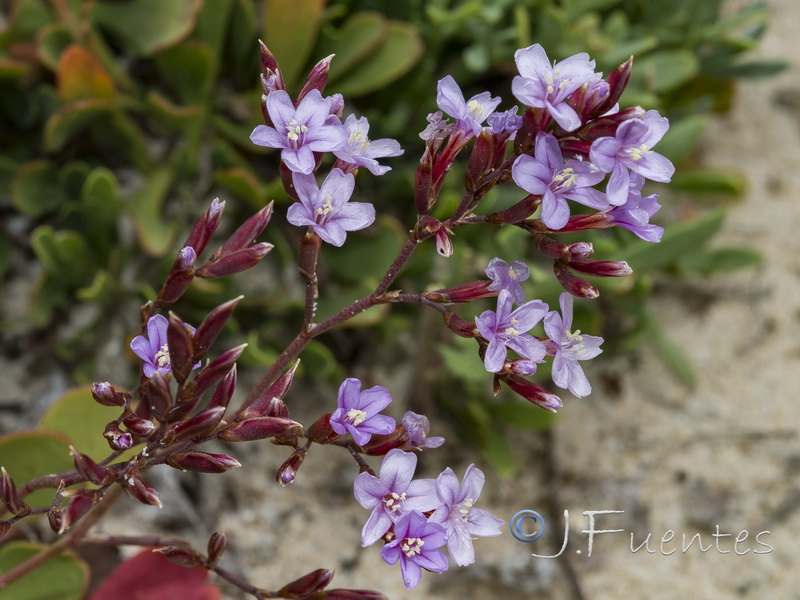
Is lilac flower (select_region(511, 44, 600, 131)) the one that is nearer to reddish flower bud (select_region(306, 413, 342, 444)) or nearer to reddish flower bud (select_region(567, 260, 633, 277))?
reddish flower bud (select_region(567, 260, 633, 277))

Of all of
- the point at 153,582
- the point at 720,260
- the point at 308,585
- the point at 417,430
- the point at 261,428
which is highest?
the point at 261,428

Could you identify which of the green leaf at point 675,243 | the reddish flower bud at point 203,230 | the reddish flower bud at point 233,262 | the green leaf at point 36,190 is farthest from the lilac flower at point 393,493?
the green leaf at point 36,190

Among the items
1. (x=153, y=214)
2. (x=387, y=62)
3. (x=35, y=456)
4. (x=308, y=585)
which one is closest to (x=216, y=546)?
(x=308, y=585)

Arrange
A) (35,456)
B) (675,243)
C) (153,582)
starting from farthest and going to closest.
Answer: (675,243) < (153,582) < (35,456)

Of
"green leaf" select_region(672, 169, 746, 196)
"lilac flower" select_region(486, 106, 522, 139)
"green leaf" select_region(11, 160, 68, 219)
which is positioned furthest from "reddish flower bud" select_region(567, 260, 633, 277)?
"green leaf" select_region(11, 160, 68, 219)

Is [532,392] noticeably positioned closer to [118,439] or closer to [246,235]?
[246,235]

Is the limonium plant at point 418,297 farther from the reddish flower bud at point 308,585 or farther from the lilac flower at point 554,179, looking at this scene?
the reddish flower bud at point 308,585
